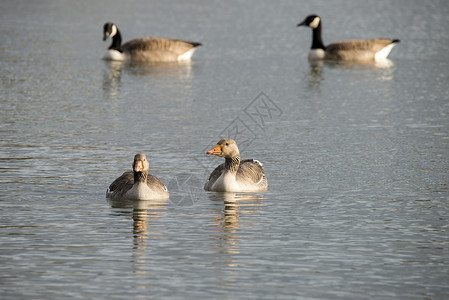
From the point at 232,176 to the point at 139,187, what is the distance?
2150 millimetres

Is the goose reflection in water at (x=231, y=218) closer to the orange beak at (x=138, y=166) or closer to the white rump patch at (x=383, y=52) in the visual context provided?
the orange beak at (x=138, y=166)

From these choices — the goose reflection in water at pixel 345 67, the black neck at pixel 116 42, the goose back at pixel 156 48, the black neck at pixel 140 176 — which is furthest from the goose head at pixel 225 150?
the black neck at pixel 116 42

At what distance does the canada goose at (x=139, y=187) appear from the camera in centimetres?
1583

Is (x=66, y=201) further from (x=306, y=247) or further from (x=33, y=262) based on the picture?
(x=306, y=247)

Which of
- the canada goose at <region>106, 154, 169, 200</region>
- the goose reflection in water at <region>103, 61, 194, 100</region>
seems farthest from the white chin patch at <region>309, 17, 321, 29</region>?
the canada goose at <region>106, 154, 169, 200</region>

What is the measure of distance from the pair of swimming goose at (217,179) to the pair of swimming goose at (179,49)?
70.3 feet

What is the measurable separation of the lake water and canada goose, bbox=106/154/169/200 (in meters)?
0.24

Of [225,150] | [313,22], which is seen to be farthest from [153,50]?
[225,150]

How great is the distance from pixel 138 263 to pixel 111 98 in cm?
1722

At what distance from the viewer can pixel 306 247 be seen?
12.8m

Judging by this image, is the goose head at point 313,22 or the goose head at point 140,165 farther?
the goose head at point 313,22

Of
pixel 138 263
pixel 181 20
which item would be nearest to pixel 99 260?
pixel 138 263

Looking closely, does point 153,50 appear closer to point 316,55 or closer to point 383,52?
point 316,55

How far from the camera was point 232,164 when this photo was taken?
56.9 ft
